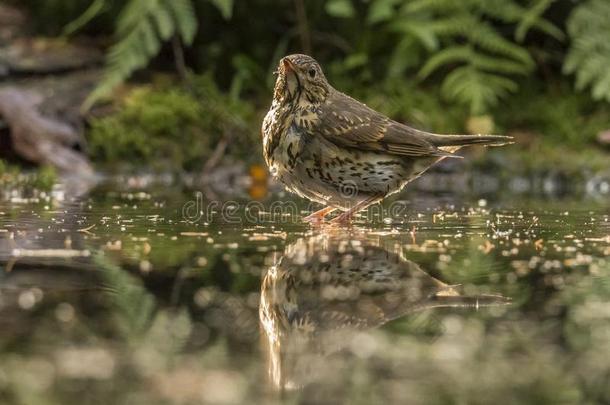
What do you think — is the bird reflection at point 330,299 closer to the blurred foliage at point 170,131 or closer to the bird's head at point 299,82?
the bird's head at point 299,82

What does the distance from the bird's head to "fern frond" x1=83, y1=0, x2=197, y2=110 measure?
295cm

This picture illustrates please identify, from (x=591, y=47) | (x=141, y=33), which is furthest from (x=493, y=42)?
(x=141, y=33)

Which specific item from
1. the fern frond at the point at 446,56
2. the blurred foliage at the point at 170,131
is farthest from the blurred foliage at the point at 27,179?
the fern frond at the point at 446,56

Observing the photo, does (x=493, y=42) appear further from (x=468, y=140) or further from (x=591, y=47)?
(x=468, y=140)

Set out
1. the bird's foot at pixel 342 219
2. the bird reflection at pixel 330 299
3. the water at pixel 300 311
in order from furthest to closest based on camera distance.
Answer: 1. the bird's foot at pixel 342 219
2. the bird reflection at pixel 330 299
3. the water at pixel 300 311

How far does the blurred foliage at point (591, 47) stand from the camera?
9.01 meters

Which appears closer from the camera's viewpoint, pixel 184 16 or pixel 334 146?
pixel 334 146

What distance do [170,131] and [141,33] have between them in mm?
893

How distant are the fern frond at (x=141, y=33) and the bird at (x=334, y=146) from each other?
3.02 meters

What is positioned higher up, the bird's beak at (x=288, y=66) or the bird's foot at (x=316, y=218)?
the bird's beak at (x=288, y=66)

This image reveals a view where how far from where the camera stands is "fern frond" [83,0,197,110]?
9.01m

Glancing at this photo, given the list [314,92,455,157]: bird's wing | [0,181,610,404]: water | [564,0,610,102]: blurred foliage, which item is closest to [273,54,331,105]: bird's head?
[314,92,455,157]: bird's wing

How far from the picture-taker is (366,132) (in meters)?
6.01

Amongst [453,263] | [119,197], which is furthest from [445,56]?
[453,263]
